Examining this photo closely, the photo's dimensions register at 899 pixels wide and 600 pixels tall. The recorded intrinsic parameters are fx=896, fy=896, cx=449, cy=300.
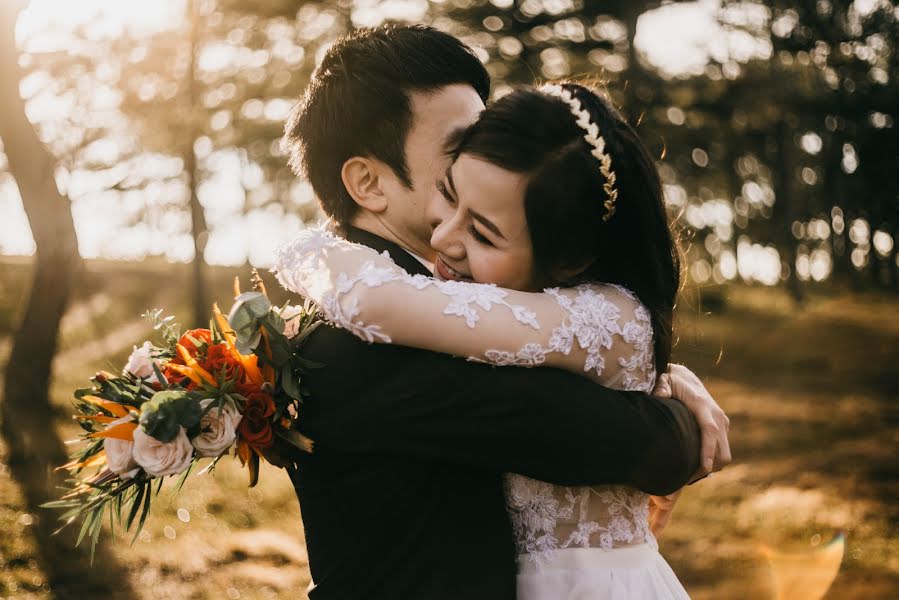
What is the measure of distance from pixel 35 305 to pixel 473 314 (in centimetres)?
884

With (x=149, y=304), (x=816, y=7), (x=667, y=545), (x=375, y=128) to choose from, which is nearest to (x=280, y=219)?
(x=149, y=304)

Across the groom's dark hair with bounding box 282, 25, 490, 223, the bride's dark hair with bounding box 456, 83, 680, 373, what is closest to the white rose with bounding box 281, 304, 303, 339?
the groom's dark hair with bounding box 282, 25, 490, 223

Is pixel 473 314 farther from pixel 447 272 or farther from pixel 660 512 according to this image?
pixel 660 512

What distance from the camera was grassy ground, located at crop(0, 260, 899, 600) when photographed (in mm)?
7355

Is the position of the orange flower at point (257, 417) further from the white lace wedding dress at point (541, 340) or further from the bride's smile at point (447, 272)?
the bride's smile at point (447, 272)

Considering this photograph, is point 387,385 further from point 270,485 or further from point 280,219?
point 280,219

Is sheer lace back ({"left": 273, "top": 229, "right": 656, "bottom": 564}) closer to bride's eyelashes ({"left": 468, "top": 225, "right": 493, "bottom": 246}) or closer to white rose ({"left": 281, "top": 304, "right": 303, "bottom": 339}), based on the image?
white rose ({"left": 281, "top": 304, "right": 303, "bottom": 339})

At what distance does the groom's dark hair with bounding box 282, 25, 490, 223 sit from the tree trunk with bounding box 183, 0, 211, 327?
1049 cm

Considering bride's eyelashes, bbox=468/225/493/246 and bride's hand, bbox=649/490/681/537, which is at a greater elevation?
bride's eyelashes, bbox=468/225/493/246

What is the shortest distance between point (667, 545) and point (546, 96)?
705 centimetres

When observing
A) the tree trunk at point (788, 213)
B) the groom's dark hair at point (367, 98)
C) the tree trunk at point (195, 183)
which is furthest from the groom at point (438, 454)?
the tree trunk at point (788, 213)

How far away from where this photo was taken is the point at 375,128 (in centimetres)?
241

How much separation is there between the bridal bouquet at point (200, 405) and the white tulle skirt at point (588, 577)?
628mm

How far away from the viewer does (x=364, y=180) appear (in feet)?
7.98
